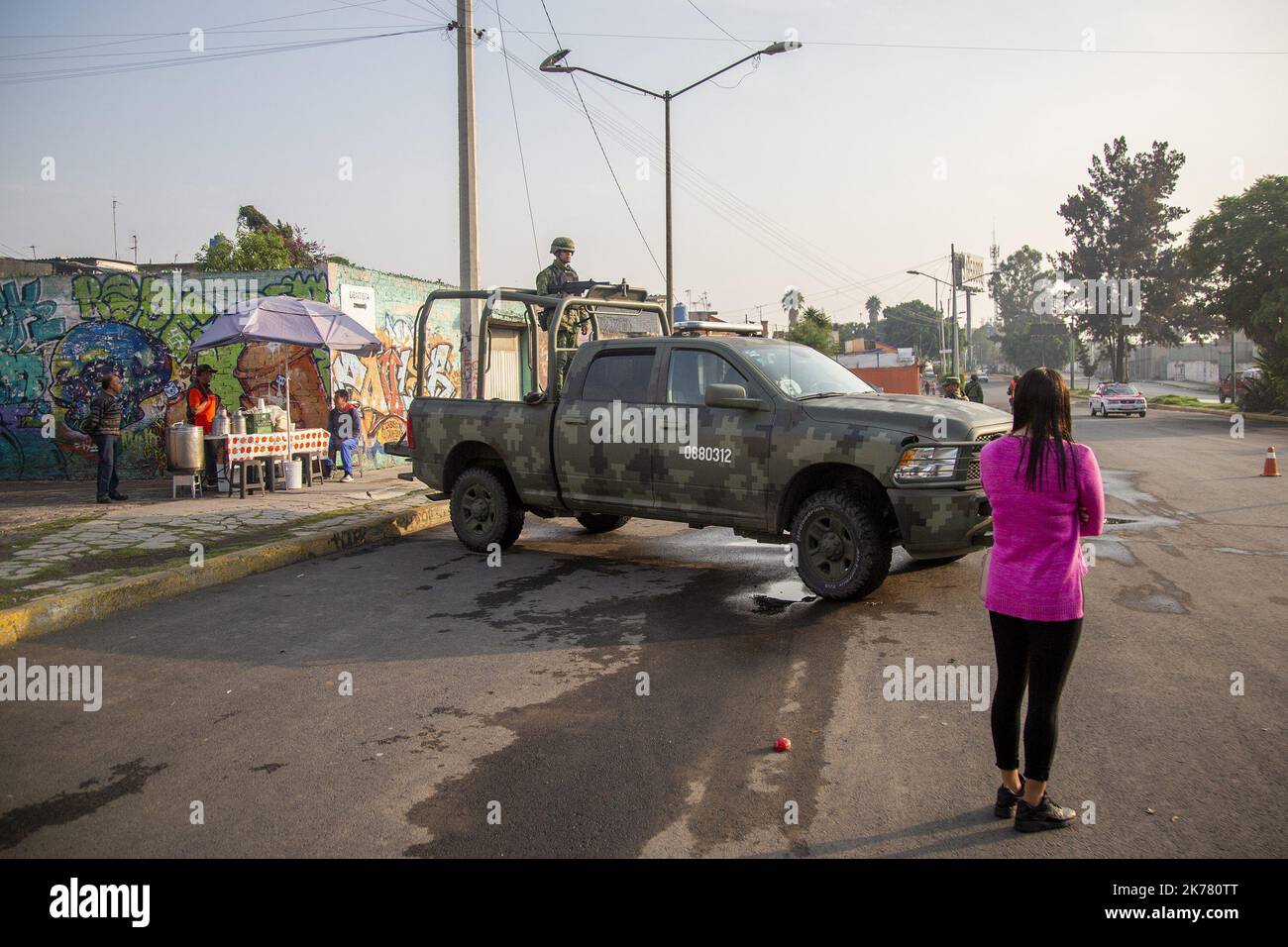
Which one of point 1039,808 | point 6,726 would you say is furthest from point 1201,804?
point 6,726

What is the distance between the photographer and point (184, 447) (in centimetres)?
1267

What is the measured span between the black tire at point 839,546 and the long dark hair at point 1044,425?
3.14 metres

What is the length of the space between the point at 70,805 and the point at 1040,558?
4.01 m

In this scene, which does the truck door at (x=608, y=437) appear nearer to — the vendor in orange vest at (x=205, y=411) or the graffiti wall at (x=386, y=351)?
the vendor in orange vest at (x=205, y=411)

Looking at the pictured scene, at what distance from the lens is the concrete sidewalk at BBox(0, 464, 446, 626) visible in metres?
7.86

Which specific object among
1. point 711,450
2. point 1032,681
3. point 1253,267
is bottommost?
point 1032,681

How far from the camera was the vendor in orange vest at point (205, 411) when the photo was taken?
43.2 ft

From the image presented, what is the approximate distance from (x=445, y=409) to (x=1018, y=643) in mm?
6970

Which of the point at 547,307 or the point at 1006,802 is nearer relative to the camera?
the point at 1006,802

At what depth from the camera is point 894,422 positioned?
6.73 m

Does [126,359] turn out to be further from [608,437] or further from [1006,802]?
[1006,802]
